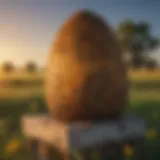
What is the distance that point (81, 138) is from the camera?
110 centimetres

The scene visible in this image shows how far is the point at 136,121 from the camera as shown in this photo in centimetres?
124

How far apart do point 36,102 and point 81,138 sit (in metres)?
0.26

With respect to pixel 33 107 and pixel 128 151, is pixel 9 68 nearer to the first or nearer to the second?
pixel 33 107

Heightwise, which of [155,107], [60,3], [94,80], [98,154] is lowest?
[98,154]

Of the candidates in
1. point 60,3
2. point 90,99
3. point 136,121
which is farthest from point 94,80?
point 60,3

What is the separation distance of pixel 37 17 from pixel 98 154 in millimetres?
479

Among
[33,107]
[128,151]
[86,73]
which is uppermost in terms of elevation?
[86,73]

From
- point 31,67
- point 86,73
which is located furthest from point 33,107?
point 86,73

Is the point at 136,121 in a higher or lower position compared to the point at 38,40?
lower

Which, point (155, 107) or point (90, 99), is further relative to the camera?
point (155, 107)

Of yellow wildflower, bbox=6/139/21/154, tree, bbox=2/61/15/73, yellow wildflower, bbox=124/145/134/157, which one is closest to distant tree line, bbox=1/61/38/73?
tree, bbox=2/61/15/73

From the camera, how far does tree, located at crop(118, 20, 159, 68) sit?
4.25 feet

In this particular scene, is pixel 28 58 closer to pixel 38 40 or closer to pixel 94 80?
pixel 38 40

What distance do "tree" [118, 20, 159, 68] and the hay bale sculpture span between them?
3.4 inches
